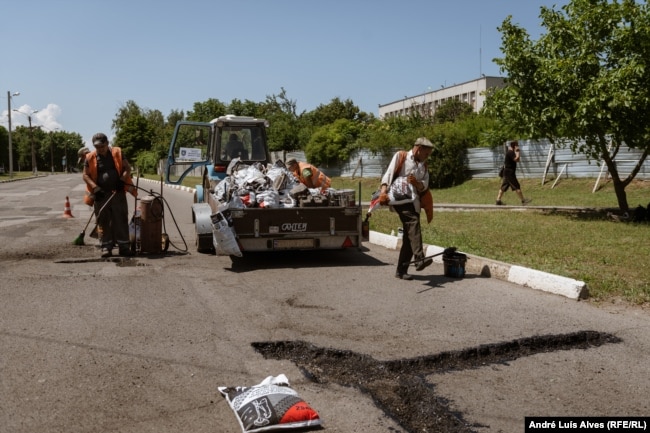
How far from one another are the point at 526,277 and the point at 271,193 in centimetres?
391

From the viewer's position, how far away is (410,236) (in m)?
8.05

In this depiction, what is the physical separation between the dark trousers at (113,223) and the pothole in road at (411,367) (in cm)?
534

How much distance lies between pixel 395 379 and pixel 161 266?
5387mm

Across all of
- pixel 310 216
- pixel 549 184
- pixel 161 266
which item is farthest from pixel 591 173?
pixel 161 266

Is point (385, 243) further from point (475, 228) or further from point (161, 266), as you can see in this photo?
point (161, 266)

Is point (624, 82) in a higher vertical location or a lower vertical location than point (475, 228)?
higher

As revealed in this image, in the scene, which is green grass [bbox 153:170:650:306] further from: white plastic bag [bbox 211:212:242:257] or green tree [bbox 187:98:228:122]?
green tree [bbox 187:98:228:122]

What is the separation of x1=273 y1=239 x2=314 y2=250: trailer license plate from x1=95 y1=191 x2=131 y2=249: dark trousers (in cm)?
252

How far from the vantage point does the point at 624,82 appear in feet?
43.4

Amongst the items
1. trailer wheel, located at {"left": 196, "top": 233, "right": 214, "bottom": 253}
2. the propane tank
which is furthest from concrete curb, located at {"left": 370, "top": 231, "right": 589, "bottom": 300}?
the propane tank

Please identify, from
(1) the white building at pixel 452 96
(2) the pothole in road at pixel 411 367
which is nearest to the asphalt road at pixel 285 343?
(2) the pothole in road at pixel 411 367

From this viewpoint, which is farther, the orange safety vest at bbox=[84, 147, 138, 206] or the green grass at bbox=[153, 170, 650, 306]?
the orange safety vest at bbox=[84, 147, 138, 206]

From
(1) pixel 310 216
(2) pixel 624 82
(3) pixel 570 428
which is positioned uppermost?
(2) pixel 624 82

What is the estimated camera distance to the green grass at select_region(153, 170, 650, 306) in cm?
762
